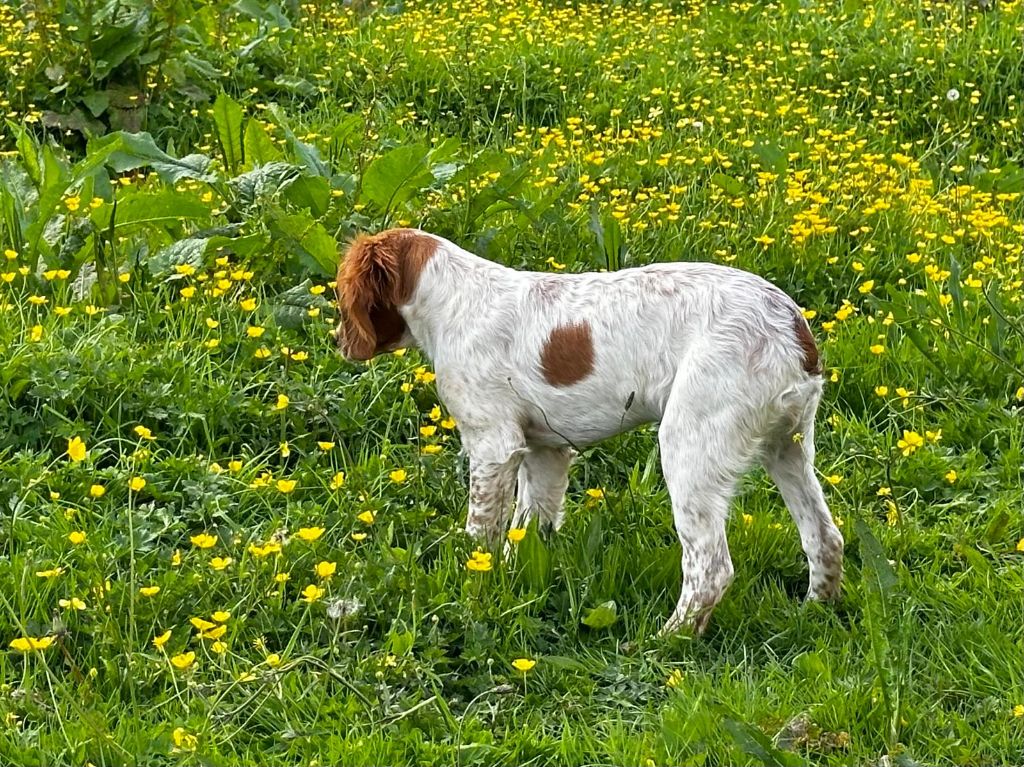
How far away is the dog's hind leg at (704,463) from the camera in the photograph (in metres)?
3.66

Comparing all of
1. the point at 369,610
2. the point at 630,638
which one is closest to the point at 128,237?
the point at 369,610

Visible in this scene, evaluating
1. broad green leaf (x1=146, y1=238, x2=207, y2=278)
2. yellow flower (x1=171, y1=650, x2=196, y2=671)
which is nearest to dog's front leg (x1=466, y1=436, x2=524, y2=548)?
yellow flower (x1=171, y1=650, x2=196, y2=671)

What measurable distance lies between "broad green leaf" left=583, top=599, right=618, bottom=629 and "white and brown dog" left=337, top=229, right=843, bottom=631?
172 mm

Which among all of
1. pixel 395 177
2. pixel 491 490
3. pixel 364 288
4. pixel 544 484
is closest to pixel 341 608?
pixel 491 490

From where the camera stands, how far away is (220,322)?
519cm

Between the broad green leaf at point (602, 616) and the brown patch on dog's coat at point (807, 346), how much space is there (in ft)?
2.73

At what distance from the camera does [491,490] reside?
403 cm

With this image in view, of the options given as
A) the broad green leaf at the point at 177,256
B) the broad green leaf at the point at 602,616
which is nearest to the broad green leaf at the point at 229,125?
the broad green leaf at the point at 177,256

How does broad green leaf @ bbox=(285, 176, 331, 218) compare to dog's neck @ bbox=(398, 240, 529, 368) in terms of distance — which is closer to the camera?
dog's neck @ bbox=(398, 240, 529, 368)

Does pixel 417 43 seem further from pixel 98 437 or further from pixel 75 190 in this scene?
pixel 98 437

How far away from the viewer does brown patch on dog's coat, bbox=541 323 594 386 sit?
3.94 meters

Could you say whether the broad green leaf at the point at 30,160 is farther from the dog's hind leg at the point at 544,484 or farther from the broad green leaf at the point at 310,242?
the dog's hind leg at the point at 544,484

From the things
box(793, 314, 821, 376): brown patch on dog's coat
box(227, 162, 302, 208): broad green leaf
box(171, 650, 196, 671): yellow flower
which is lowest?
box(171, 650, 196, 671): yellow flower

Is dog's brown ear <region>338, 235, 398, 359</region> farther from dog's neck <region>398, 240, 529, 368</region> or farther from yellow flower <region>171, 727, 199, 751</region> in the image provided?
yellow flower <region>171, 727, 199, 751</region>
